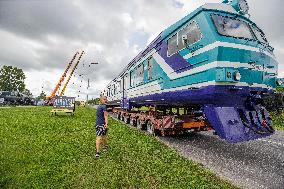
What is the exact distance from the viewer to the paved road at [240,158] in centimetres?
644

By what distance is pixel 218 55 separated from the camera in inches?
285

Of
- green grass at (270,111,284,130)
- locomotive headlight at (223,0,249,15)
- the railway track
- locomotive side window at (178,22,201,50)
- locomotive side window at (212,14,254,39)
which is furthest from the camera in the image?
green grass at (270,111,284,130)

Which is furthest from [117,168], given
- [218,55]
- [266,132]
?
[266,132]

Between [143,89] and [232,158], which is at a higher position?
[143,89]

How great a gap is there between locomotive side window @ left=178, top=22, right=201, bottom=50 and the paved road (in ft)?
10.9

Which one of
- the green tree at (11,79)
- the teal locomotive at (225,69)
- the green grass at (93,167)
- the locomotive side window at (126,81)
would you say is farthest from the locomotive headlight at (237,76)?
the green tree at (11,79)

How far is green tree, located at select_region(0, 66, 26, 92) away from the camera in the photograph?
89875mm

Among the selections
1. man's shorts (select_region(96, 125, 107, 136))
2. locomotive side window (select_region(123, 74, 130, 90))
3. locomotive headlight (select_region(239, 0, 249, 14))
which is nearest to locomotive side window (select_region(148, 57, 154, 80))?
man's shorts (select_region(96, 125, 107, 136))

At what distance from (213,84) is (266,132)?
2255mm

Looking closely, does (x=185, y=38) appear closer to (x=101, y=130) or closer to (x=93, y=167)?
(x=101, y=130)

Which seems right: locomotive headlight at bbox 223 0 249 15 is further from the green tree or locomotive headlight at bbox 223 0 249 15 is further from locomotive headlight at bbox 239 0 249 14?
the green tree

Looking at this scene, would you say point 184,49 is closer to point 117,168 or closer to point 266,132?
point 266,132

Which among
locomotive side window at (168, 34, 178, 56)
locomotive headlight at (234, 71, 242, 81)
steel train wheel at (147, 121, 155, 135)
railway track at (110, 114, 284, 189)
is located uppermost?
locomotive side window at (168, 34, 178, 56)

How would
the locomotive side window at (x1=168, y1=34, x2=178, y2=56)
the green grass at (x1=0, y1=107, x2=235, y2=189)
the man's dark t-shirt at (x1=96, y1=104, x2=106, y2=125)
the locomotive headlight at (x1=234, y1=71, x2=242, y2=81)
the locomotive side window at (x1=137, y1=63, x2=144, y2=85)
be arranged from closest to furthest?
the green grass at (x1=0, y1=107, x2=235, y2=189) → the locomotive headlight at (x1=234, y1=71, x2=242, y2=81) → the man's dark t-shirt at (x1=96, y1=104, x2=106, y2=125) → the locomotive side window at (x1=168, y1=34, x2=178, y2=56) → the locomotive side window at (x1=137, y1=63, x2=144, y2=85)
